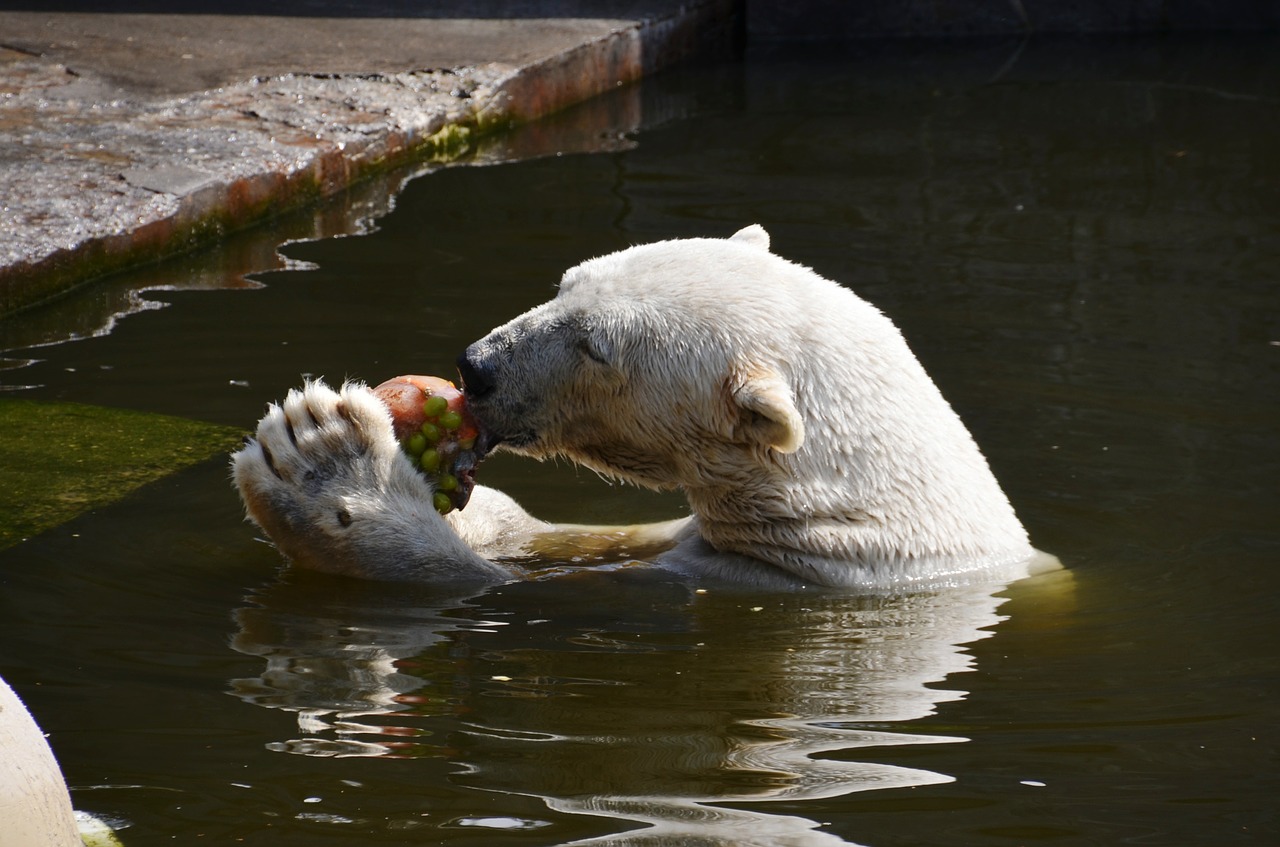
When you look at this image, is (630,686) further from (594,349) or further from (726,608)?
(594,349)

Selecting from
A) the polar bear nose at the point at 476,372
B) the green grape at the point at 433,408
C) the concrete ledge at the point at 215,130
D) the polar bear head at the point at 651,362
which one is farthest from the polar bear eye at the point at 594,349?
the concrete ledge at the point at 215,130

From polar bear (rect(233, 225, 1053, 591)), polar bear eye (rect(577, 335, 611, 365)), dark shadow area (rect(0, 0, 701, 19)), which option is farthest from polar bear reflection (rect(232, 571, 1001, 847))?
dark shadow area (rect(0, 0, 701, 19))

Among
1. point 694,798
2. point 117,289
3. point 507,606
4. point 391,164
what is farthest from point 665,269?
point 391,164

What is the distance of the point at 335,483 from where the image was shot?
11.5 ft

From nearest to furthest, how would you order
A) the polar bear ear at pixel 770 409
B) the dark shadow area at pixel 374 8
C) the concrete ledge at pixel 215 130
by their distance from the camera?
1. the polar bear ear at pixel 770 409
2. the concrete ledge at pixel 215 130
3. the dark shadow area at pixel 374 8

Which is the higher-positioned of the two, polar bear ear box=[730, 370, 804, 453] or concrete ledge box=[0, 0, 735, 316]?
concrete ledge box=[0, 0, 735, 316]

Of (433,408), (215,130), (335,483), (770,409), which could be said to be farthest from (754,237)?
(215,130)

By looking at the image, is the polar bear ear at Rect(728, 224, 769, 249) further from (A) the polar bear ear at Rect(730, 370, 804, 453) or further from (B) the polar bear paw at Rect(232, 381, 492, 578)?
(B) the polar bear paw at Rect(232, 381, 492, 578)

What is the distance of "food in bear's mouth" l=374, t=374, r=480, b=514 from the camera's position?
3605 mm

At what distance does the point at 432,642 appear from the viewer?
3.20 metres

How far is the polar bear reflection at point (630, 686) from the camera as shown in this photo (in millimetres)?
2488

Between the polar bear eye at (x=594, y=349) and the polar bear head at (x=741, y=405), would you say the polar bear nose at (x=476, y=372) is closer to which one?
the polar bear head at (x=741, y=405)

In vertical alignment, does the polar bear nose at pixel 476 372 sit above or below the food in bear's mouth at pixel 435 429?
above

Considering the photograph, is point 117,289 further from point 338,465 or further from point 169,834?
point 169,834
